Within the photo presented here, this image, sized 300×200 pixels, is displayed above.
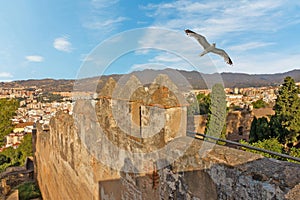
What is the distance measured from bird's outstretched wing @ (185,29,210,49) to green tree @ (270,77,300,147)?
41.5ft

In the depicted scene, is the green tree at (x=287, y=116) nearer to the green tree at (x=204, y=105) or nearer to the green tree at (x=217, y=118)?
the green tree at (x=204, y=105)

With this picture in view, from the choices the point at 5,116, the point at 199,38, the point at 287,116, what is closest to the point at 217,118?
the point at 199,38

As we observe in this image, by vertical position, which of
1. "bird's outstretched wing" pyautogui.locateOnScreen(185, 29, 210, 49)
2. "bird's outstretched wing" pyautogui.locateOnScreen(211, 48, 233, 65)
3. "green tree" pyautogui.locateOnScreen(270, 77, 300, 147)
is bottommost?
"green tree" pyautogui.locateOnScreen(270, 77, 300, 147)

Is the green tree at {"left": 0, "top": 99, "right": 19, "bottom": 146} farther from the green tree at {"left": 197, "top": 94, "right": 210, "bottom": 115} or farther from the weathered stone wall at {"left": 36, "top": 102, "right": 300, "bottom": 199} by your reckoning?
the weathered stone wall at {"left": 36, "top": 102, "right": 300, "bottom": 199}

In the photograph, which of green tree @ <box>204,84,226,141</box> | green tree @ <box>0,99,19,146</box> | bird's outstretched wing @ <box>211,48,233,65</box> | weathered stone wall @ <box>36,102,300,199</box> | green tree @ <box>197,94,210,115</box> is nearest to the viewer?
weathered stone wall @ <box>36,102,300,199</box>

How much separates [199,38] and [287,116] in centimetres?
1291

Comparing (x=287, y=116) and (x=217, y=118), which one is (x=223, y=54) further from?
(x=287, y=116)

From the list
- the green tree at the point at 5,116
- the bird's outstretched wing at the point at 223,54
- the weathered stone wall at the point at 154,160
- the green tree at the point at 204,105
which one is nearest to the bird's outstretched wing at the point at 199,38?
the bird's outstretched wing at the point at 223,54

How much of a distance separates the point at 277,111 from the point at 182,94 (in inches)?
535

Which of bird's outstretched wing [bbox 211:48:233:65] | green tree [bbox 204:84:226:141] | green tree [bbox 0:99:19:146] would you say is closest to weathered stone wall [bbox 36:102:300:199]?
bird's outstretched wing [bbox 211:48:233:65]

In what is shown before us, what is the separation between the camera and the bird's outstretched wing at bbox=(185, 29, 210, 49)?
263 centimetres

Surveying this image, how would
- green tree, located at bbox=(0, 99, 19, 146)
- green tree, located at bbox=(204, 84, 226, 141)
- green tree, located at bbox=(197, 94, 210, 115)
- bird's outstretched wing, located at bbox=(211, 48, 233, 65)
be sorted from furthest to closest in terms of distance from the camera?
green tree, located at bbox=(197, 94, 210, 115) < green tree, located at bbox=(0, 99, 19, 146) < green tree, located at bbox=(204, 84, 226, 141) < bird's outstretched wing, located at bbox=(211, 48, 233, 65)

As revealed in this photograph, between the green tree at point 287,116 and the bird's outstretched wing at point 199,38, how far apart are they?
1264 centimetres

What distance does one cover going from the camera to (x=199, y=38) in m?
2.72
